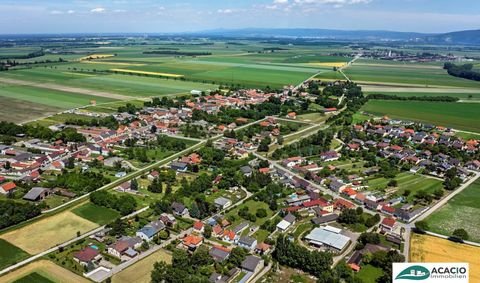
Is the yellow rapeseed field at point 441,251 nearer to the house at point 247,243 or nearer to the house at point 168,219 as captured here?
the house at point 247,243

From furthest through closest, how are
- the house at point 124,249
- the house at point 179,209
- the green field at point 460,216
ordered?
the house at point 179,209, the green field at point 460,216, the house at point 124,249

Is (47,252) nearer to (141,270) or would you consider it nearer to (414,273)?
(141,270)

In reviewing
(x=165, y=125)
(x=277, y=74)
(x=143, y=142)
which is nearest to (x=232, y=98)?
(x=165, y=125)

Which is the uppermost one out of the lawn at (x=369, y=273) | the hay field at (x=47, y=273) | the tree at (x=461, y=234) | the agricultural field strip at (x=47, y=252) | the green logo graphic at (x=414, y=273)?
the green logo graphic at (x=414, y=273)

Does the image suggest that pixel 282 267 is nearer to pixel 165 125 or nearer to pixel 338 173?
pixel 338 173

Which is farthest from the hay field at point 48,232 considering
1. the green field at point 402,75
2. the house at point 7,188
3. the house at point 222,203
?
the green field at point 402,75

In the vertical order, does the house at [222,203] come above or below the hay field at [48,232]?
above

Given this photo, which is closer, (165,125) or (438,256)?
(438,256)
